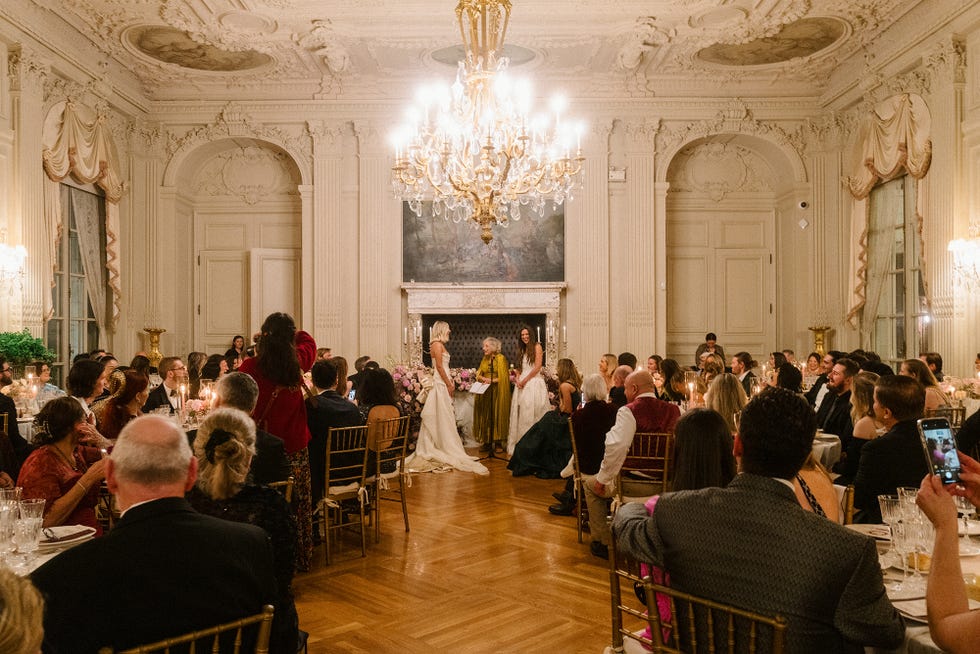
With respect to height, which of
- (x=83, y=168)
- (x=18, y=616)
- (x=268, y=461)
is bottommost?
(x=268, y=461)

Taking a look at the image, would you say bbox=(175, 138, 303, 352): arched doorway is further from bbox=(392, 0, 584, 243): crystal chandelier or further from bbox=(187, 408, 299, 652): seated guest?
bbox=(187, 408, 299, 652): seated guest

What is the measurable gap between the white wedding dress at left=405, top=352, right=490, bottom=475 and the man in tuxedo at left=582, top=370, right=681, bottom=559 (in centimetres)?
351

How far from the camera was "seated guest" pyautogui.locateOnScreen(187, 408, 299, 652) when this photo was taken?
3.08 m

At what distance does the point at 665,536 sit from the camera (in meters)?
2.18

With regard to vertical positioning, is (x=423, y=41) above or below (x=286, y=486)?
above

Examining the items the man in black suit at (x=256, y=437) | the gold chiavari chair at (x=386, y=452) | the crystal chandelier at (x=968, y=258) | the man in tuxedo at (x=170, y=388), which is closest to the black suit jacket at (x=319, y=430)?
the gold chiavari chair at (x=386, y=452)

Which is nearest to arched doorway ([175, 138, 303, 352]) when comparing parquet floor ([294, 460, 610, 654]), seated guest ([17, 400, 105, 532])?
parquet floor ([294, 460, 610, 654])

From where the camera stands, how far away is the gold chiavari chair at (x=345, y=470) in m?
5.66

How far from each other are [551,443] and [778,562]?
6776 mm

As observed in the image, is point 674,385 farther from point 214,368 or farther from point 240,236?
point 240,236

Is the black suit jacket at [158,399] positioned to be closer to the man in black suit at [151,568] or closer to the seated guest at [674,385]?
the seated guest at [674,385]

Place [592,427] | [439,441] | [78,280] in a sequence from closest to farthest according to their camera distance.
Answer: [592,427], [439,441], [78,280]

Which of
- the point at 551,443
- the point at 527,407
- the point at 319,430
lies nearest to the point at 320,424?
the point at 319,430

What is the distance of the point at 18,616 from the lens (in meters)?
1.08
